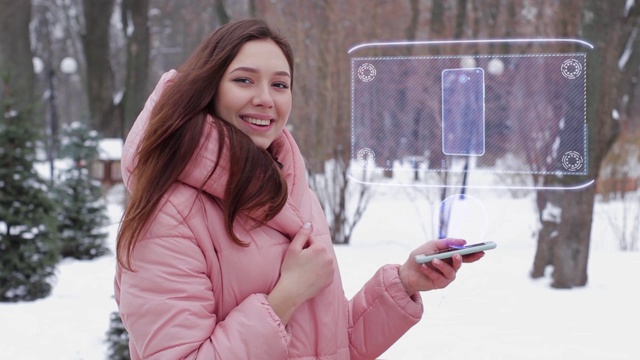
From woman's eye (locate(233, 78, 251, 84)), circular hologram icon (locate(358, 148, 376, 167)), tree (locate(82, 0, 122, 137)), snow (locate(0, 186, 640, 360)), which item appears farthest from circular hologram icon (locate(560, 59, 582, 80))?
tree (locate(82, 0, 122, 137))

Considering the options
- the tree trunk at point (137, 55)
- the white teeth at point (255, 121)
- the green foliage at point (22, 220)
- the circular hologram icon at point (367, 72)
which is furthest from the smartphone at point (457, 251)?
the tree trunk at point (137, 55)

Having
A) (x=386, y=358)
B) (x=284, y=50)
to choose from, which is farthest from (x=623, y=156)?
(x=284, y=50)

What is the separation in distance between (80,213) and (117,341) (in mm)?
5086

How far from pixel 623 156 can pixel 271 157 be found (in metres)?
8.74

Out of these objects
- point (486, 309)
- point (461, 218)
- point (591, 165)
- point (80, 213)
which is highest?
point (461, 218)

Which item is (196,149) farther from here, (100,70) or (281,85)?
(100,70)

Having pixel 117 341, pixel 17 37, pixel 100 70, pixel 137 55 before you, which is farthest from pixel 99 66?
pixel 117 341

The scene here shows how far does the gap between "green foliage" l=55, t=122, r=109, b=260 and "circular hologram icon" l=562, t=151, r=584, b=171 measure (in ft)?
25.5

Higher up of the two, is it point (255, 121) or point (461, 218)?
point (255, 121)

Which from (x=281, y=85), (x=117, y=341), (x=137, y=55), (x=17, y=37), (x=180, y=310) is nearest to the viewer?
(x=180, y=310)

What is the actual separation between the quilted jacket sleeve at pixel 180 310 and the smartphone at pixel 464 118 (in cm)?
83

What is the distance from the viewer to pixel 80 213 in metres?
9.08

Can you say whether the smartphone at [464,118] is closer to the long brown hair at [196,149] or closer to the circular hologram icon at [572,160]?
the circular hologram icon at [572,160]

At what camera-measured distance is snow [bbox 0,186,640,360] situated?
4.57m
